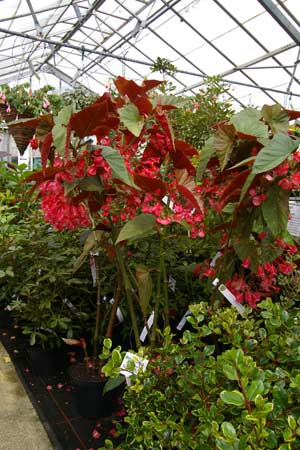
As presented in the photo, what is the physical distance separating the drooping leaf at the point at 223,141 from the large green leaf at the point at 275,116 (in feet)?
0.37

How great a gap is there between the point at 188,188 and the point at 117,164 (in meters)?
0.21

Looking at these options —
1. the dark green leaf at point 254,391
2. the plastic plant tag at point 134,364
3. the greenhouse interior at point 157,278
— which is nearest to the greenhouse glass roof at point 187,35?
the greenhouse interior at point 157,278

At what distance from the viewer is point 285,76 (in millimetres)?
7418

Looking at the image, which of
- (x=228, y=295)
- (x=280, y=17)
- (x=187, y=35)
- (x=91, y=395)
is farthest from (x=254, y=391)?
(x=187, y=35)

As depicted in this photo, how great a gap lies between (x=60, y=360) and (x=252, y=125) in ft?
4.37

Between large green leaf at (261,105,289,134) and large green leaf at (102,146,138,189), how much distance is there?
0.42m

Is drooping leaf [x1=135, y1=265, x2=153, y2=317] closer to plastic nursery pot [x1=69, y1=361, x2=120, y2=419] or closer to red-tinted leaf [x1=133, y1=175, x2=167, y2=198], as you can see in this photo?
red-tinted leaf [x1=133, y1=175, x2=167, y2=198]

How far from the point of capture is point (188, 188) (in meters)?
1.04

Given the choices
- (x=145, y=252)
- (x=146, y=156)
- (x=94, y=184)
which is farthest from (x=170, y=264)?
(x=94, y=184)

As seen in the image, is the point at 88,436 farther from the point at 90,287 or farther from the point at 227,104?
the point at 227,104

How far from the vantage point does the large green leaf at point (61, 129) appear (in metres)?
0.96

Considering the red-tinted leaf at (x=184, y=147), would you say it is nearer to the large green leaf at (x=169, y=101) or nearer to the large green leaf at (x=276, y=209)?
the large green leaf at (x=169, y=101)

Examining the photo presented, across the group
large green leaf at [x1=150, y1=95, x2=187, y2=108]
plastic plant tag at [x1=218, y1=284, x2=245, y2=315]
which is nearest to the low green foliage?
plastic plant tag at [x1=218, y1=284, x2=245, y2=315]

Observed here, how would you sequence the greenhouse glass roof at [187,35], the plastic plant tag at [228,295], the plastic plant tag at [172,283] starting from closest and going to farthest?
the plastic plant tag at [228,295] → the plastic plant tag at [172,283] → the greenhouse glass roof at [187,35]
